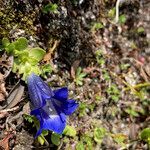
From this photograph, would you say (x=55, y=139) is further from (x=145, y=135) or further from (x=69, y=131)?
(x=145, y=135)

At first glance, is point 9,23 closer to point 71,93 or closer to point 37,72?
point 37,72

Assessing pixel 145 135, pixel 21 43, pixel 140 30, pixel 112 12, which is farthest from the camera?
pixel 140 30

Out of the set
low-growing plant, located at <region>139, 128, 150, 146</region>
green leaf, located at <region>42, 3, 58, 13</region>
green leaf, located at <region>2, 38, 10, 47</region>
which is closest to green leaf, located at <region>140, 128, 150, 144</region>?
low-growing plant, located at <region>139, 128, 150, 146</region>

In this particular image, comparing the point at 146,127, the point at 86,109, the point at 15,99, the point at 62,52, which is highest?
the point at 62,52

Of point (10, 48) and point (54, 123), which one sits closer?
point (54, 123)

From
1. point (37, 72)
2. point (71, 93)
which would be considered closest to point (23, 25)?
point (37, 72)

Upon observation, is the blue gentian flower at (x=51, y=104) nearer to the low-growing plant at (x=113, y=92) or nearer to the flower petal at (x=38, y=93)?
the flower petal at (x=38, y=93)

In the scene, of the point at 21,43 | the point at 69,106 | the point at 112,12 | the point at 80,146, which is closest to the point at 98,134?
the point at 80,146
